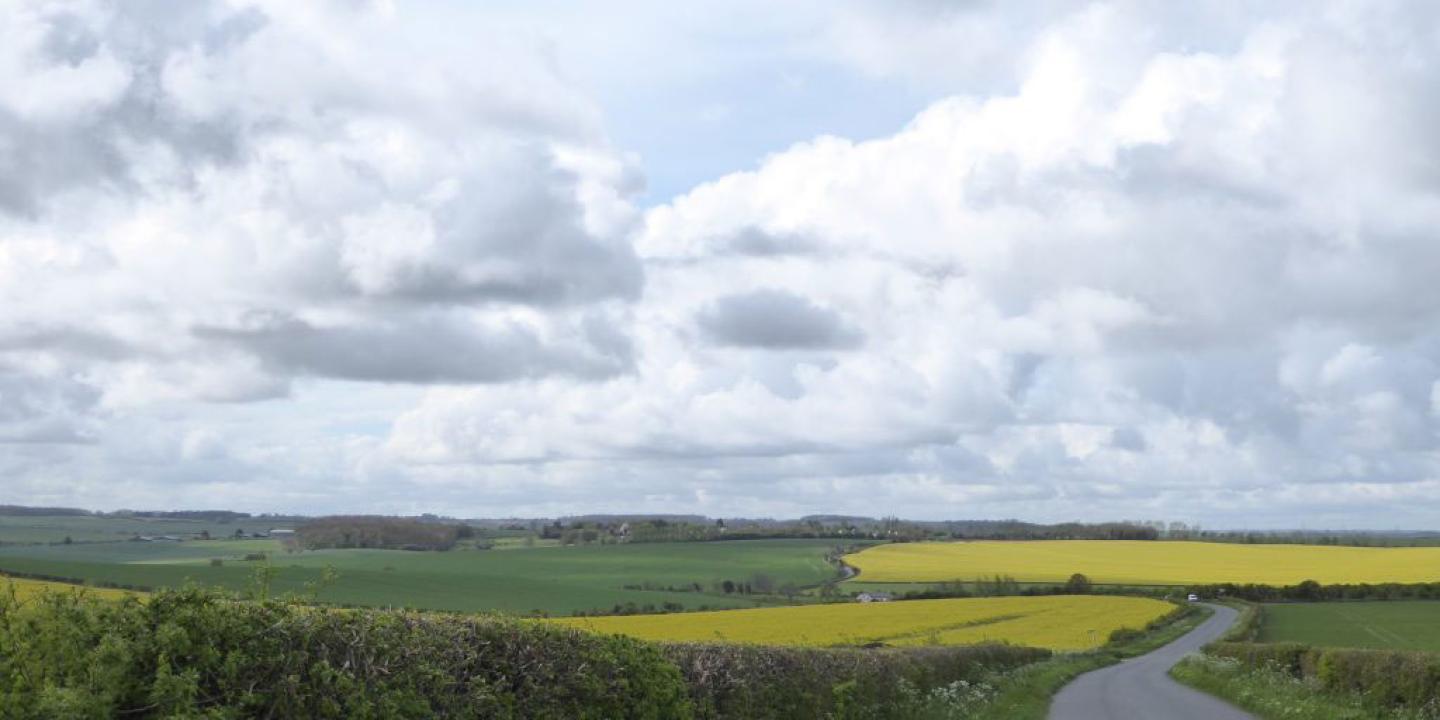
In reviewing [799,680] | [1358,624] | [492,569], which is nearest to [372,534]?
[492,569]

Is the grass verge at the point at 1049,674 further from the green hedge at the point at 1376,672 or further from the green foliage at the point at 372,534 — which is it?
the green foliage at the point at 372,534

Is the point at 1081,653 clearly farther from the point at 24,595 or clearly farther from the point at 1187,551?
the point at 1187,551

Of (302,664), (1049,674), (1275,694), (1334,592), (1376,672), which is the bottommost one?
(1334,592)

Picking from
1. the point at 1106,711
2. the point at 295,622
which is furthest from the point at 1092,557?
the point at 295,622

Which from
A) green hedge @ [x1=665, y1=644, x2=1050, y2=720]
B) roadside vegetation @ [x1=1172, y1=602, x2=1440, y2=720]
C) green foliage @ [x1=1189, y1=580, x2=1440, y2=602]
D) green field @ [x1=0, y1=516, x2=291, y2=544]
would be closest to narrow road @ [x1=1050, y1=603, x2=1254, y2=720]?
roadside vegetation @ [x1=1172, y1=602, x2=1440, y2=720]

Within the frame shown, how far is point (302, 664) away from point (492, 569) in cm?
9662

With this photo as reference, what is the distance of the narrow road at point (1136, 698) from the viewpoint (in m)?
25.0

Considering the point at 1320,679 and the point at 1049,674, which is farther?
the point at 1049,674

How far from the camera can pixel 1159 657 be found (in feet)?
163

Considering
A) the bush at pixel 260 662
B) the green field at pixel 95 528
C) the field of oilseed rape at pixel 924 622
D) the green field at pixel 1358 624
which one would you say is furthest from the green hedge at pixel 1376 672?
the green field at pixel 95 528

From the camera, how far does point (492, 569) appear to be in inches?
3986

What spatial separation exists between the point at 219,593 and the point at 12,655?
125 centimetres

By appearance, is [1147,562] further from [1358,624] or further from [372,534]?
[372,534]

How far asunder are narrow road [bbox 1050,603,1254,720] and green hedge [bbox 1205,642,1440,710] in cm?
230
